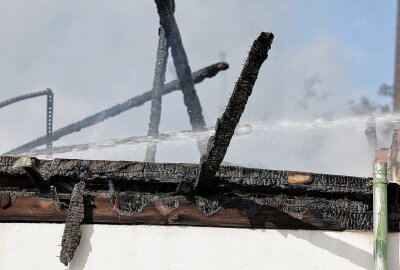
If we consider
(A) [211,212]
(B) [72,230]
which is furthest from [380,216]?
(B) [72,230]

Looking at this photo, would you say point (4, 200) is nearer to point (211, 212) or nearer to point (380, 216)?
point (211, 212)

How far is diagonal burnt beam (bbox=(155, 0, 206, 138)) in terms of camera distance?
45.8ft

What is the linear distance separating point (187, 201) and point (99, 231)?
0.80m

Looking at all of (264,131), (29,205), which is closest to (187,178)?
(29,205)

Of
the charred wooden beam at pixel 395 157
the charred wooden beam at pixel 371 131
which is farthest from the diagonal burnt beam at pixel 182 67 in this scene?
the charred wooden beam at pixel 395 157

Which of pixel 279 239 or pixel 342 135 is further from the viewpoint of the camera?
pixel 342 135

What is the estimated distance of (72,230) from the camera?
5336 mm

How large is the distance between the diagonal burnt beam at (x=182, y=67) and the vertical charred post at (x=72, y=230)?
8.75 m

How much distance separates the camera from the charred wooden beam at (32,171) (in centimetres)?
510

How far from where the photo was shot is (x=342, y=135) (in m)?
Answer: 17.7

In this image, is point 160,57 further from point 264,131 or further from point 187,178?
point 187,178

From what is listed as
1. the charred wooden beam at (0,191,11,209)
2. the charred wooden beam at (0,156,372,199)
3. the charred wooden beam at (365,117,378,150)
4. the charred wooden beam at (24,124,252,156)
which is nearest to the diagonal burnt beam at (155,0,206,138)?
the charred wooden beam at (24,124,252,156)

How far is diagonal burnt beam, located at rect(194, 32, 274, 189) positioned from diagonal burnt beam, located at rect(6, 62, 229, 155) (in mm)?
9901

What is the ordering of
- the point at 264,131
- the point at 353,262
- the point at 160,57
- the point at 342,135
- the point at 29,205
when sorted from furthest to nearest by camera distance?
the point at 342,135, the point at 160,57, the point at 264,131, the point at 353,262, the point at 29,205
